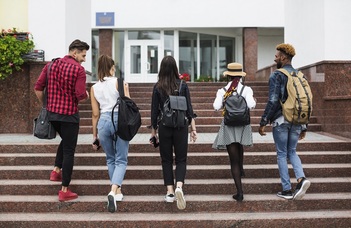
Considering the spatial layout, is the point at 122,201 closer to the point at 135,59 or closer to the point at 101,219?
the point at 101,219

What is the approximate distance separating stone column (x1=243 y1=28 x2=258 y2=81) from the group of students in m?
16.8

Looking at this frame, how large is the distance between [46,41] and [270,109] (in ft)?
19.1

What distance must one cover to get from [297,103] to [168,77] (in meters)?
1.69

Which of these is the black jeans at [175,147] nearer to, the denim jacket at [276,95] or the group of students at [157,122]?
the group of students at [157,122]

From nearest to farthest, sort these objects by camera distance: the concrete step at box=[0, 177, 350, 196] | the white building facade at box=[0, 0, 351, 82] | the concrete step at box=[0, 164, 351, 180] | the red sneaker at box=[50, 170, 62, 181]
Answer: the concrete step at box=[0, 177, 350, 196] < the red sneaker at box=[50, 170, 62, 181] < the concrete step at box=[0, 164, 351, 180] < the white building facade at box=[0, 0, 351, 82]

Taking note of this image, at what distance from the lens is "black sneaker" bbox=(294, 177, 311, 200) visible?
5.45m

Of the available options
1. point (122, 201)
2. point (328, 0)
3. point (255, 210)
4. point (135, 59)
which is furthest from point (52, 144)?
point (135, 59)

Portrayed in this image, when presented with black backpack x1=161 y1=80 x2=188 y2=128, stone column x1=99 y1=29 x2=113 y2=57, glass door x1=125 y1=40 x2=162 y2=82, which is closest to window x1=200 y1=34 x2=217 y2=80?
glass door x1=125 y1=40 x2=162 y2=82

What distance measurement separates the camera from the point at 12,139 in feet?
26.7

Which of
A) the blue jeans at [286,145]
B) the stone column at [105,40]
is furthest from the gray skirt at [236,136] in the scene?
the stone column at [105,40]

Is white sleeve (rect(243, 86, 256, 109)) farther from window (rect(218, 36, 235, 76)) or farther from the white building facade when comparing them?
window (rect(218, 36, 235, 76))

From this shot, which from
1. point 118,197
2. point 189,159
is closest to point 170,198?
point 118,197

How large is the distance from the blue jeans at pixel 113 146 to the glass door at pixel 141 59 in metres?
17.5

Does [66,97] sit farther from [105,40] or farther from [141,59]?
[141,59]
